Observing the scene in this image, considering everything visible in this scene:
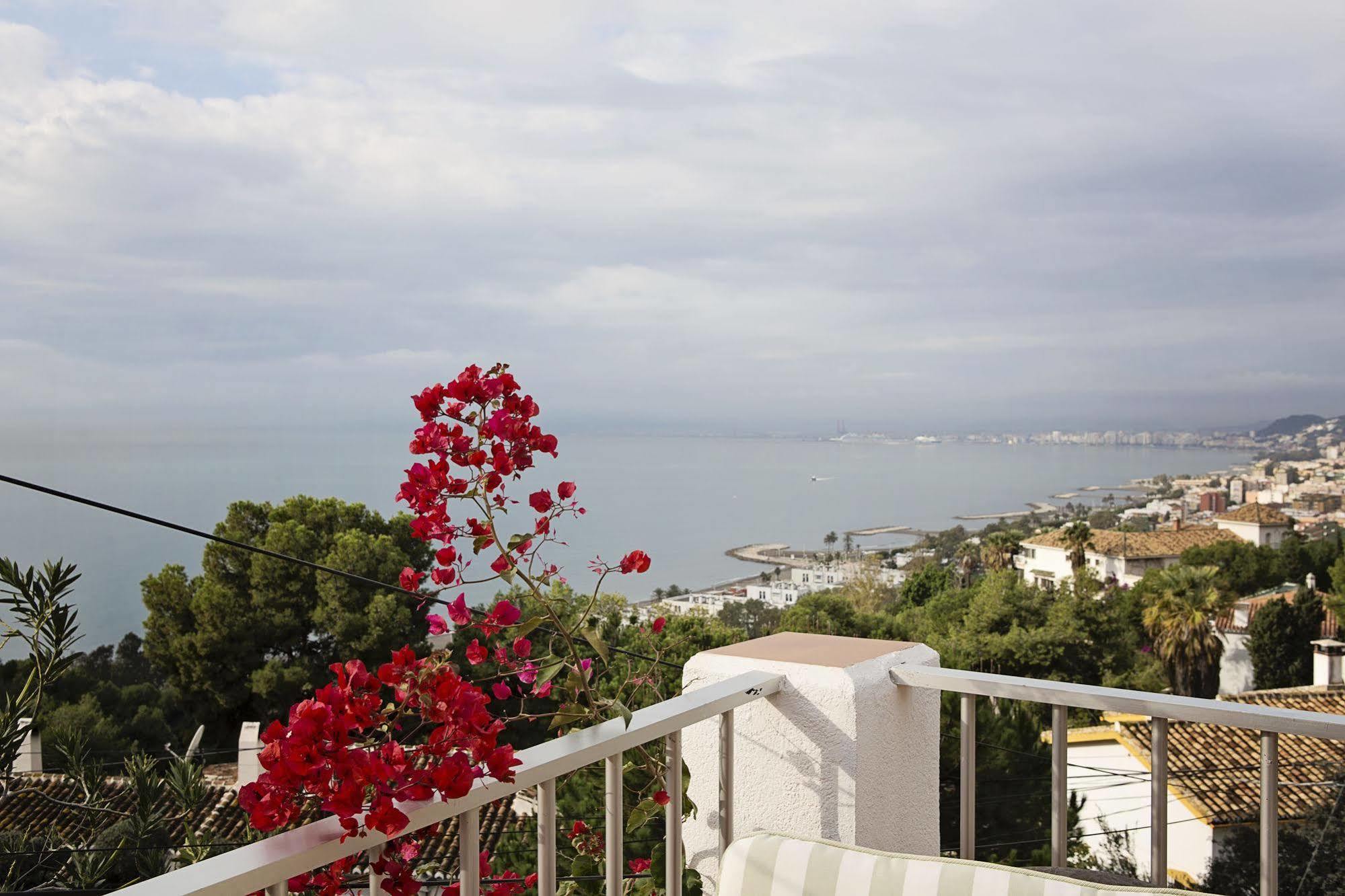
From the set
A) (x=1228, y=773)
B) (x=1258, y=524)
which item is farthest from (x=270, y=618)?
(x=1258, y=524)

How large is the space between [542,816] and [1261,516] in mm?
38499

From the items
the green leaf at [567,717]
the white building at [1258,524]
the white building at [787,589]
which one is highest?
the green leaf at [567,717]

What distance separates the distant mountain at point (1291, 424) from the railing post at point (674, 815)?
178 feet

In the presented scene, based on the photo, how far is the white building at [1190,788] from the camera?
9.63 m

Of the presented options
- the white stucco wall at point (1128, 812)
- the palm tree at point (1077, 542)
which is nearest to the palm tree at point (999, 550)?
the palm tree at point (1077, 542)

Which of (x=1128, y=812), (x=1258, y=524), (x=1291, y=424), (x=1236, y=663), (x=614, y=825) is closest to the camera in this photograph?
(x=614, y=825)

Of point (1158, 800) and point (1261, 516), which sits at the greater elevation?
point (1158, 800)

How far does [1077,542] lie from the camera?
103 feet

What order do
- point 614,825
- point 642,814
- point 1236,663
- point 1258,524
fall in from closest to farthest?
1. point 614,825
2. point 642,814
3. point 1236,663
4. point 1258,524

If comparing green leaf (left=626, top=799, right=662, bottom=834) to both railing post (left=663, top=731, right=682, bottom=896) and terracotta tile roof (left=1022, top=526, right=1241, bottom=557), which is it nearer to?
A: railing post (left=663, top=731, right=682, bottom=896)

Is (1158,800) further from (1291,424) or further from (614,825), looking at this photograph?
(1291,424)

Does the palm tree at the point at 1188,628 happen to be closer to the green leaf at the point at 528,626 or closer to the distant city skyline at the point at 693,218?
the distant city skyline at the point at 693,218

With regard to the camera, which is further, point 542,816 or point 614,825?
point 614,825

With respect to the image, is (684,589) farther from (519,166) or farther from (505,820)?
(505,820)
